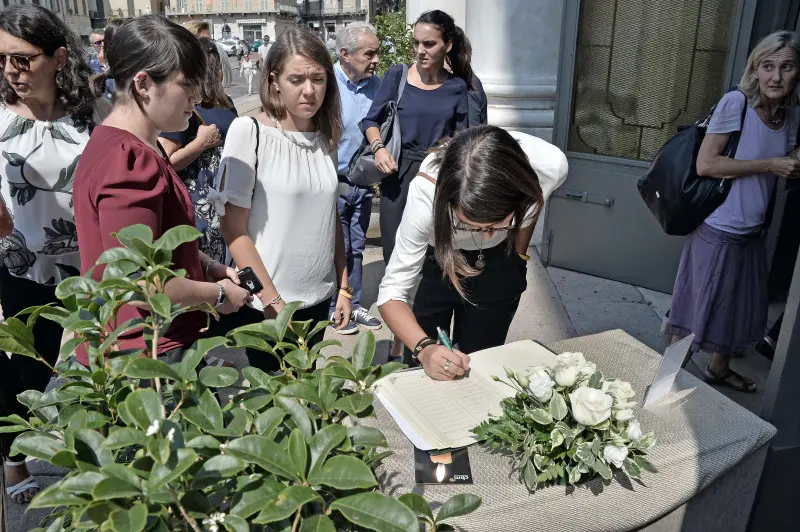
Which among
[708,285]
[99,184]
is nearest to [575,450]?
[99,184]

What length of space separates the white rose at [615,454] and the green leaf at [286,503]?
0.79 m

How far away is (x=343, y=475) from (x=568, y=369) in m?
0.79

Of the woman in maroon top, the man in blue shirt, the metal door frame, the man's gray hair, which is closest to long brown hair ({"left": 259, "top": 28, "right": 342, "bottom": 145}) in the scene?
the woman in maroon top

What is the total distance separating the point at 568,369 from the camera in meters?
1.42

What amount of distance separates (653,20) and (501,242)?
279cm

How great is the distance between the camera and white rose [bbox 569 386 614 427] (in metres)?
1.31

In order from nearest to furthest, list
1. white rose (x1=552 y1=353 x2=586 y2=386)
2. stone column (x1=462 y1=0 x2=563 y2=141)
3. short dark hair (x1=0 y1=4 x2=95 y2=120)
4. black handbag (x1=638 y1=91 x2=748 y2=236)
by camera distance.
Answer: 1. white rose (x1=552 y1=353 x2=586 y2=386)
2. short dark hair (x1=0 y1=4 x2=95 y2=120)
3. black handbag (x1=638 y1=91 x2=748 y2=236)
4. stone column (x1=462 y1=0 x2=563 y2=141)

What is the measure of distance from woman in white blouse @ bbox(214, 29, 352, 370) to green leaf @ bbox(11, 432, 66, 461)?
52.3 inches

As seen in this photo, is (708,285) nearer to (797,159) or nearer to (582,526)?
(797,159)

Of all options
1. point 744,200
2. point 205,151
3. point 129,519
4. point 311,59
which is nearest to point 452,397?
point 129,519

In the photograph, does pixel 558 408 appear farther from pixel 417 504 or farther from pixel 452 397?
pixel 417 504

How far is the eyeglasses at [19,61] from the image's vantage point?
2.10 meters

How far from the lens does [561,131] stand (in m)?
4.62

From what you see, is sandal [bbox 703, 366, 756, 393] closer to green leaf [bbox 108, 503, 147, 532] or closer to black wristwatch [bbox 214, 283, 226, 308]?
black wristwatch [bbox 214, 283, 226, 308]
